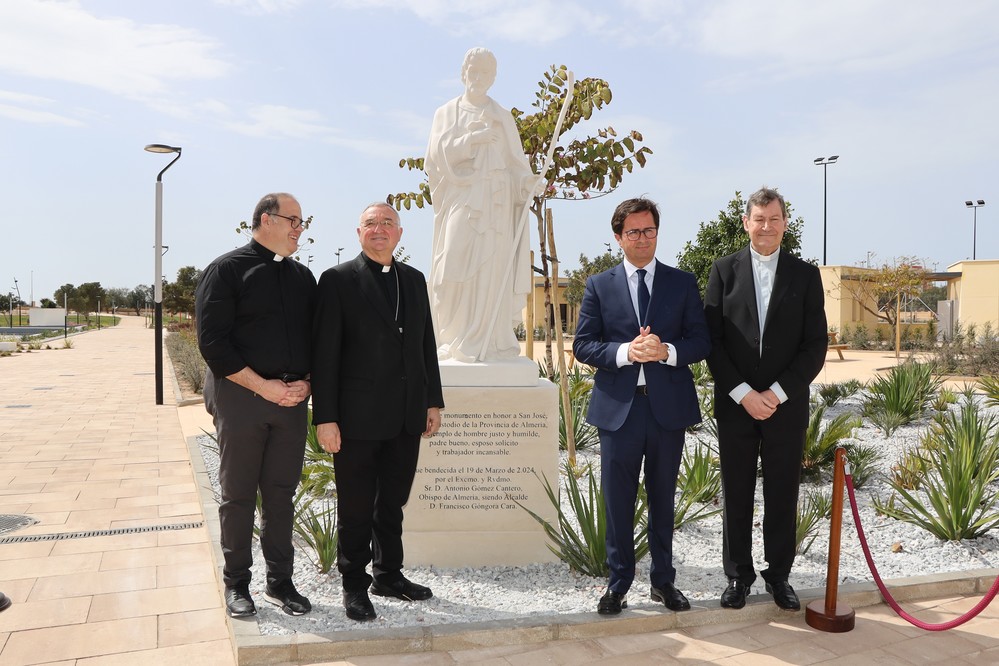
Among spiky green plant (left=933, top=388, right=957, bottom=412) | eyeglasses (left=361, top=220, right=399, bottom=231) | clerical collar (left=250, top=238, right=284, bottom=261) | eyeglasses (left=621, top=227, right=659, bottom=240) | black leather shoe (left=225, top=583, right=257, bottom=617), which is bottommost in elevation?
black leather shoe (left=225, top=583, right=257, bottom=617)

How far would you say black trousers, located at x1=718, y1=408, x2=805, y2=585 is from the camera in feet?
12.0

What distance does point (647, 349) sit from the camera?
3381mm

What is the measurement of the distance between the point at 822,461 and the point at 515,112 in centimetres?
435

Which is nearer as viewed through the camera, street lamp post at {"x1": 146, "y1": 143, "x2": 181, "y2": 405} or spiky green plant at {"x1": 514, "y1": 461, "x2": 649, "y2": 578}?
spiky green plant at {"x1": 514, "y1": 461, "x2": 649, "y2": 578}

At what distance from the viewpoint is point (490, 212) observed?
4.79 m

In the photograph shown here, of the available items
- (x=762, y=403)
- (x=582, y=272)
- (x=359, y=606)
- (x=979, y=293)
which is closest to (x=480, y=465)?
(x=359, y=606)

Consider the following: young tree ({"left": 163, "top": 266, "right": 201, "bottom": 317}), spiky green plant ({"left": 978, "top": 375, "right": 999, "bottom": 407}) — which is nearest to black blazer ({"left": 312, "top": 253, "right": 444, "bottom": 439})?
spiky green plant ({"left": 978, "top": 375, "right": 999, "bottom": 407})

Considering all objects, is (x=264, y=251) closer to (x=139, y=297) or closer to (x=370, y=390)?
(x=370, y=390)

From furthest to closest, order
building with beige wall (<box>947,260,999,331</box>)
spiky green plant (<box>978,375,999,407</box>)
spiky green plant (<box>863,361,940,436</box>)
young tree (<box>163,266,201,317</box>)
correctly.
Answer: young tree (<box>163,266,201,317</box>)
building with beige wall (<box>947,260,999,331</box>)
spiky green plant (<box>978,375,999,407</box>)
spiky green plant (<box>863,361,940,436</box>)

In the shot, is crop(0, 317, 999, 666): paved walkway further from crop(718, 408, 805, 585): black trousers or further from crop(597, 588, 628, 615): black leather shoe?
crop(718, 408, 805, 585): black trousers

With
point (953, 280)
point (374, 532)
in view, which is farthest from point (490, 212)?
point (953, 280)

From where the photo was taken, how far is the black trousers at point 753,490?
3658 millimetres

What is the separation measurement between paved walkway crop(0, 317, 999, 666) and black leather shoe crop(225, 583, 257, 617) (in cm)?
14

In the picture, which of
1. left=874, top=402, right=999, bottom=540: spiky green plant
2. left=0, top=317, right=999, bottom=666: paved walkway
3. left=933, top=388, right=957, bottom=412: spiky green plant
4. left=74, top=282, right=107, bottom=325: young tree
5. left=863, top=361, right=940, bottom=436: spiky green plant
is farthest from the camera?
left=74, top=282, right=107, bottom=325: young tree
